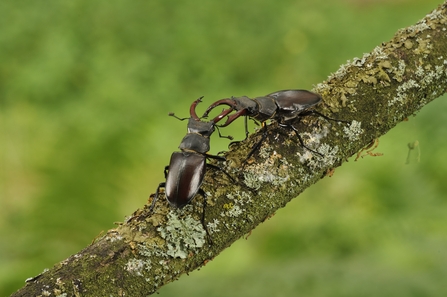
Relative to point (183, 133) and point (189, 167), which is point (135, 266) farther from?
point (183, 133)

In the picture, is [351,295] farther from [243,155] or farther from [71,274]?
[71,274]

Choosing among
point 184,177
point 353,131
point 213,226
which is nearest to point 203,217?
point 213,226

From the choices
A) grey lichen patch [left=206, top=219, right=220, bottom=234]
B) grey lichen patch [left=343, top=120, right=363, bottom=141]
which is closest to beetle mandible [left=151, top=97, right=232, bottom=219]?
grey lichen patch [left=206, top=219, right=220, bottom=234]

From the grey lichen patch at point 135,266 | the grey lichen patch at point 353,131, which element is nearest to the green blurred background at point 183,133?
the grey lichen patch at point 353,131

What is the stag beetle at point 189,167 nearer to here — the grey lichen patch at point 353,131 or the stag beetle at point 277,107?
the stag beetle at point 277,107

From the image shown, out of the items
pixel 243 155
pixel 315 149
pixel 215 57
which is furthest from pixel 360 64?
pixel 215 57
